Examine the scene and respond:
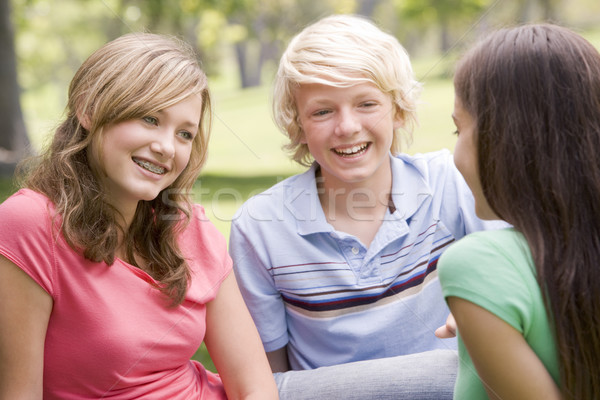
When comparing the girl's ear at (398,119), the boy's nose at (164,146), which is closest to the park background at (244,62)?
the girl's ear at (398,119)

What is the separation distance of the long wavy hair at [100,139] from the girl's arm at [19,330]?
6.6 inches

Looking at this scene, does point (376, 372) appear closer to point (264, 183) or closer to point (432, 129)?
point (264, 183)

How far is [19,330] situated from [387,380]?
1.16 metres

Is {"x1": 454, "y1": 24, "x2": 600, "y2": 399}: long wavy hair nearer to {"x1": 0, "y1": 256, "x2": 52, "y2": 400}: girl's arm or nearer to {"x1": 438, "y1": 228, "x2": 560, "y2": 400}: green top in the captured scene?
{"x1": 438, "y1": 228, "x2": 560, "y2": 400}: green top

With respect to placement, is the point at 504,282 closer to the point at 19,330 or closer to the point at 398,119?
the point at 19,330

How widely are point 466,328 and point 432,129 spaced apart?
30.1 feet

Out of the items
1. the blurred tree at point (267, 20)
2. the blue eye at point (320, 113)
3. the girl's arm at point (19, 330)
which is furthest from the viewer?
the blurred tree at point (267, 20)

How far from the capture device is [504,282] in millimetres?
1401

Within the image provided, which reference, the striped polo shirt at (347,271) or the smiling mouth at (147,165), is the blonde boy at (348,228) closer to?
the striped polo shirt at (347,271)

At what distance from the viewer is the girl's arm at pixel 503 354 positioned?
1.42m

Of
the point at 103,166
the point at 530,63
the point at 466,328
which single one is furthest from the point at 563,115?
the point at 103,166

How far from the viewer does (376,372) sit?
224 cm

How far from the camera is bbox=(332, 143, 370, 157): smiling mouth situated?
2.55 m

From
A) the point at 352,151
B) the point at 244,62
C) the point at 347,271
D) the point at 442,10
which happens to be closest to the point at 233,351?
the point at 347,271
